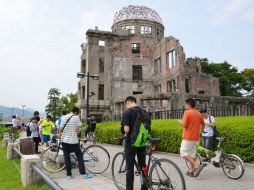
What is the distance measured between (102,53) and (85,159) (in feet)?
119

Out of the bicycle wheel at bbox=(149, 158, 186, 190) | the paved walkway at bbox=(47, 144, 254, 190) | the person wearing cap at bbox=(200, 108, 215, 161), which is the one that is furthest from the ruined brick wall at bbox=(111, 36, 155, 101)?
the bicycle wheel at bbox=(149, 158, 186, 190)

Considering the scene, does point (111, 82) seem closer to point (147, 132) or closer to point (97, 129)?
point (97, 129)

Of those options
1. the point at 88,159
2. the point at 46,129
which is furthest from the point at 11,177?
the point at 46,129

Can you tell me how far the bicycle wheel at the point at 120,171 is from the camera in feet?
24.7

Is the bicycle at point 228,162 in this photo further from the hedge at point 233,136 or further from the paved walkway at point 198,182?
the hedge at point 233,136

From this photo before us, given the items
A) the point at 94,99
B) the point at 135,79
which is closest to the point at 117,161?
the point at 94,99

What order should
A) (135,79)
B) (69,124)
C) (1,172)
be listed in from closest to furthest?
(69,124) < (1,172) < (135,79)

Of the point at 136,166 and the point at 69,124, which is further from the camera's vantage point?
the point at 69,124

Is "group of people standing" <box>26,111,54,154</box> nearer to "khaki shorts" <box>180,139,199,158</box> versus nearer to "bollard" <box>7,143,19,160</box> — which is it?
"bollard" <box>7,143,19,160</box>

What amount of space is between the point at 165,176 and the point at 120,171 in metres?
1.79

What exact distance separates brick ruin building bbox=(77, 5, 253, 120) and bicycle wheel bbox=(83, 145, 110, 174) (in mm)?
31000

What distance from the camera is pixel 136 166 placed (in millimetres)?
6750

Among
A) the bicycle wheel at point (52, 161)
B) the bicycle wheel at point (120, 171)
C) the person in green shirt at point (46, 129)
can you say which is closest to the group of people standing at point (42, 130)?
the person in green shirt at point (46, 129)

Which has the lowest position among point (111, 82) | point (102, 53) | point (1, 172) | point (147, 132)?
point (1, 172)
